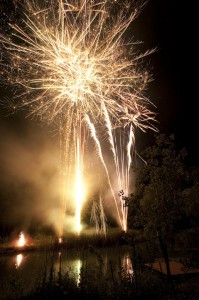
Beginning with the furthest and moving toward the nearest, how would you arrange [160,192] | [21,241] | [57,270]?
[21,241]
[57,270]
[160,192]

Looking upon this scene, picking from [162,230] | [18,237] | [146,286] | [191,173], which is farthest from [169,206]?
[18,237]

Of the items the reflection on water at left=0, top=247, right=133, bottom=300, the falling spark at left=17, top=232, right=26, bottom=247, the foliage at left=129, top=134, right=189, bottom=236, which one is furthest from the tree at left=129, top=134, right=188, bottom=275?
the falling spark at left=17, top=232, right=26, bottom=247

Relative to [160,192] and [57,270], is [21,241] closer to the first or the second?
[57,270]

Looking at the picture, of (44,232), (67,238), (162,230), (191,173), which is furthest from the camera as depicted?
(44,232)

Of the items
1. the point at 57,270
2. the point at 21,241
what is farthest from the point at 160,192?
the point at 21,241

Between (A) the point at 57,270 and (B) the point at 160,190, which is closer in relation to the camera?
(B) the point at 160,190

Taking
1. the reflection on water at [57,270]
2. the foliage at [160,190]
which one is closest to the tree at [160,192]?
the foliage at [160,190]

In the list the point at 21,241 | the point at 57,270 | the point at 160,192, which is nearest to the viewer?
the point at 160,192

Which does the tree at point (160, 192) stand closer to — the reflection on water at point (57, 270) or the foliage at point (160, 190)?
the foliage at point (160, 190)

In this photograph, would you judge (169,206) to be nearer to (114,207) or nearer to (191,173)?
(191,173)

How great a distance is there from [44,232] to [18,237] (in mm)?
3543

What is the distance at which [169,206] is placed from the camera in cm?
848

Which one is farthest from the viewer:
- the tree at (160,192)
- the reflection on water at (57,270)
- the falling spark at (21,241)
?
the falling spark at (21,241)

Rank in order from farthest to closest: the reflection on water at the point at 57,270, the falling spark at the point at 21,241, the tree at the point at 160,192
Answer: the falling spark at the point at 21,241, the reflection on water at the point at 57,270, the tree at the point at 160,192
